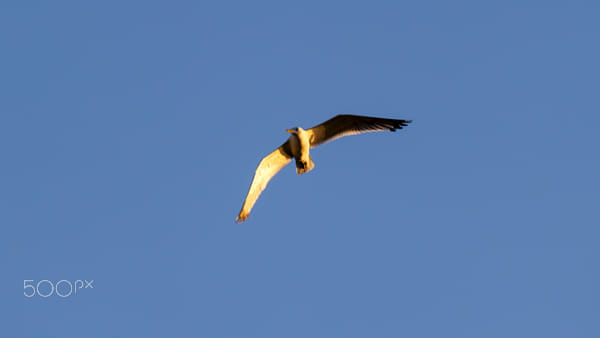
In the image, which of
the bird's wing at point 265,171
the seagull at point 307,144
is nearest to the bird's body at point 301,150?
the seagull at point 307,144

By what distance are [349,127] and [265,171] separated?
8.02ft

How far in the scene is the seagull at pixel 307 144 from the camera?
2123 cm

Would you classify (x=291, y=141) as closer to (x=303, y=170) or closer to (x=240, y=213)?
(x=303, y=170)

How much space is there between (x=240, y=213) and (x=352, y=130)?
11.8ft

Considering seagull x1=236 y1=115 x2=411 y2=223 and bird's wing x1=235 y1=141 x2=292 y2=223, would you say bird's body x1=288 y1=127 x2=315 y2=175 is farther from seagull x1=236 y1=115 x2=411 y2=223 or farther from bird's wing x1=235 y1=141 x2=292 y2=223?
bird's wing x1=235 y1=141 x2=292 y2=223

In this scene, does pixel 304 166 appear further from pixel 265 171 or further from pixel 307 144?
pixel 265 171

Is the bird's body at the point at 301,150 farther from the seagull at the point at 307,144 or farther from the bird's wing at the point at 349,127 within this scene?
the bird's wing at the point at 349,127

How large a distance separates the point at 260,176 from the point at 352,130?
8.69ft

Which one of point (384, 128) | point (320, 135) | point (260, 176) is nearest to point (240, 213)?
point (260, 176)

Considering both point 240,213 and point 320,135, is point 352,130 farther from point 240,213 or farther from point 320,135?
point 240,213

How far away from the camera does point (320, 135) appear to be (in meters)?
21.5

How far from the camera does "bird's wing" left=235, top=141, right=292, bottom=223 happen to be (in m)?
21.5

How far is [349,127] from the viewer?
21547 millimetres

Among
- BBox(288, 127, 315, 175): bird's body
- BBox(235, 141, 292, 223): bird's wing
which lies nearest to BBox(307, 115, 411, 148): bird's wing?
BBox(288, 127, 315, 175): bird's body
